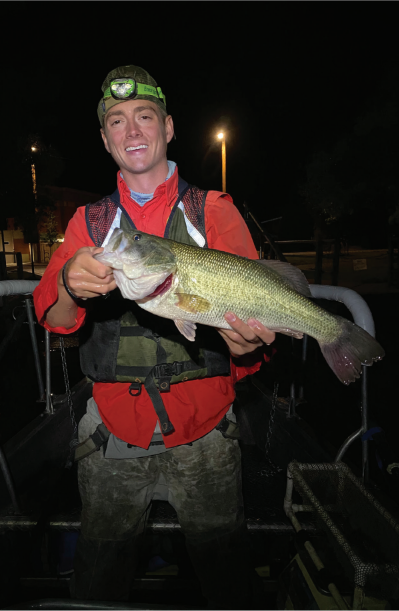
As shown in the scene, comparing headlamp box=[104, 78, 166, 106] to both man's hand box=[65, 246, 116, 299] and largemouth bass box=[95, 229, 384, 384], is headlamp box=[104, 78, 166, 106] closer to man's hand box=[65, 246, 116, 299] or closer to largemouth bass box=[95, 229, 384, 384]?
largemouth bass box=[95, 229, 384, 384]

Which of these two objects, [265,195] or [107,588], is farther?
[265,195]

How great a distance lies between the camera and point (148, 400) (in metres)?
2.61

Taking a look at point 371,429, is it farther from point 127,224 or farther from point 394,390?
point 394,390

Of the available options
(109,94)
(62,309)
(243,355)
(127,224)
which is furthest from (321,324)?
(109,94)

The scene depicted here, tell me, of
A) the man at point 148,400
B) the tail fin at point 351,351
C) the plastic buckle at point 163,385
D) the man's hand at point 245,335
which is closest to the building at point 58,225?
the man at point 148,400

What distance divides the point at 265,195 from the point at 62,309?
8803 cm

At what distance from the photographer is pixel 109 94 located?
2.82 meters

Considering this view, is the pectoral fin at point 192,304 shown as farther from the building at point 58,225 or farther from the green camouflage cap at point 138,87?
the building at point 58,225

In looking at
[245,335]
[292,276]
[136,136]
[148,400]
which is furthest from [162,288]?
[136,136]

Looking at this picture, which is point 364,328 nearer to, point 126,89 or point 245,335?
point 245,335

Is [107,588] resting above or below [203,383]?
below

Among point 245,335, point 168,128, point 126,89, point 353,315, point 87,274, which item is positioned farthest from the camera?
point 168,128

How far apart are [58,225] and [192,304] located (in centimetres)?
5450

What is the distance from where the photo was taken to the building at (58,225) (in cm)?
4275
